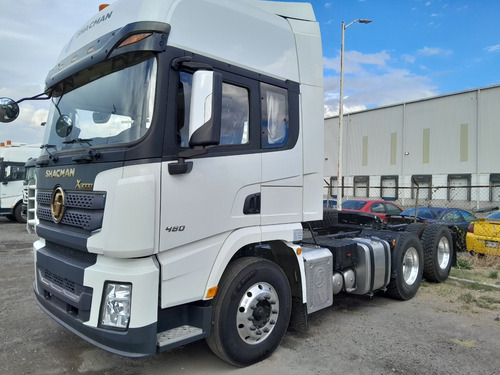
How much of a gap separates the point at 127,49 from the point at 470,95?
35.8 meters

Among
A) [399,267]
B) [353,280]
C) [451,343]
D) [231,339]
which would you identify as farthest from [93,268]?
[399,267]

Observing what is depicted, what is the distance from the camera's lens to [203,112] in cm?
297

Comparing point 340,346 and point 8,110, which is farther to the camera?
point 340,346

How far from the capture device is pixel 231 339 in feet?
11.6

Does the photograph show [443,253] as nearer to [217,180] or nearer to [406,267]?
[406,267]

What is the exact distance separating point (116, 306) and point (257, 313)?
1371mm

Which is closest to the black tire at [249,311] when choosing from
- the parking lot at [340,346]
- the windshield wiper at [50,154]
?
the parking lot at [340,346]

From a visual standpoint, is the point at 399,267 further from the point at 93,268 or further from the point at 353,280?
the point at 93,268

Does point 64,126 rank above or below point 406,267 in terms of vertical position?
above

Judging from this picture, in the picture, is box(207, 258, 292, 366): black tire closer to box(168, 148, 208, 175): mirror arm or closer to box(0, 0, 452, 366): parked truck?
box(0, 0, 452, 366): parked truck

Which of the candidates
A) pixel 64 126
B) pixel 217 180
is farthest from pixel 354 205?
pixel 64 126

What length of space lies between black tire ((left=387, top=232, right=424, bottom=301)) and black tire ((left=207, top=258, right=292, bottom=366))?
2543 millimetres

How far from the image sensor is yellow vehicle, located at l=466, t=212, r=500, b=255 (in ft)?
29.0

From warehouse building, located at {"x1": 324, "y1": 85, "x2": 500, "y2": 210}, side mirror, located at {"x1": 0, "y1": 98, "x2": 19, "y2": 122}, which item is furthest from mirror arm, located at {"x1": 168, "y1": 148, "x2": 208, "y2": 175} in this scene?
warehouse building, located at {"x1": 324, "y1": 85, "x2": 500, "y2": 210}
